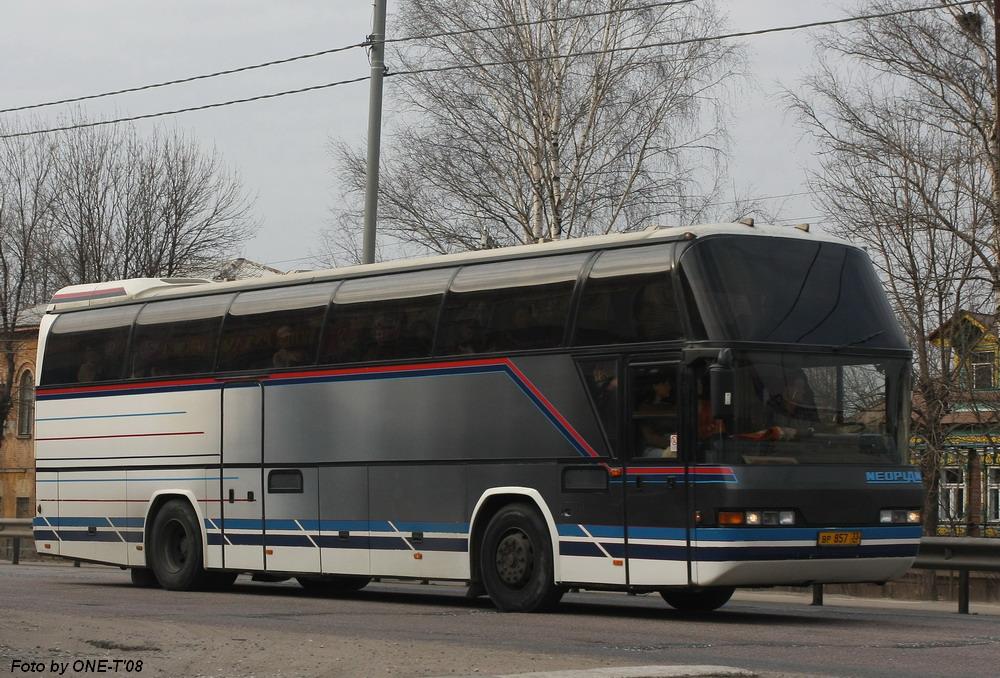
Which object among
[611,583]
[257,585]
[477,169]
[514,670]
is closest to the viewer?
[514,670]

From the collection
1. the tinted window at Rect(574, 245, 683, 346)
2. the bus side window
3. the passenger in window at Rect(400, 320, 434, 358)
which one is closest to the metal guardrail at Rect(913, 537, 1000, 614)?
the bus side window

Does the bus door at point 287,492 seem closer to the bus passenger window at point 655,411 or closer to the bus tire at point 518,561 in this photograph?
the bus tire at point 518,561

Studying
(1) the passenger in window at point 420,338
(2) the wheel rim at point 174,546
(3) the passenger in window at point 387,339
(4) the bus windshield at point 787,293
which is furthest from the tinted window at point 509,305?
(2) the wheel rim at point 174,546

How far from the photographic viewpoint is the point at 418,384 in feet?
56.0

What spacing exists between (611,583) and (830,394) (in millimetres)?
2497

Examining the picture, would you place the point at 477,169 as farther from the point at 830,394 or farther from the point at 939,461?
the point at 830,394

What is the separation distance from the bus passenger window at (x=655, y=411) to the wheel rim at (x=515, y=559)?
157cm

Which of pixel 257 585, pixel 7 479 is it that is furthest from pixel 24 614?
pixel 7 479

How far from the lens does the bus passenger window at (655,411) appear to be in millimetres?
14758

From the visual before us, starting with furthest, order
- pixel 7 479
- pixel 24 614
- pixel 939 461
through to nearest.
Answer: pixel 7 479 < pixel 939 461 < pixel 24 614

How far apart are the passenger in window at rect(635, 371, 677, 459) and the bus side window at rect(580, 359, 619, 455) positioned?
0.26 meters

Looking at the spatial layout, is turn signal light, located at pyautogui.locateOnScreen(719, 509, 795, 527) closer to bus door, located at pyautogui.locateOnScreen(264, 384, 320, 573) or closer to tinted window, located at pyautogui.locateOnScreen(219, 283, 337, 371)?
bus door, located at pyautogui.locateOnScreen(264, 384, 320, 573)

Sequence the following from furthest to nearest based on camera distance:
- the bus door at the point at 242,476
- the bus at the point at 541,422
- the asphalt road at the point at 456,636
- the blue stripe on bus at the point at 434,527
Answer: the bus door at the point at 242,476 → the blue stripe on bus at the point at 434,527 → the bus at the point at 541,422 → the asphalt road at the point at 456,636

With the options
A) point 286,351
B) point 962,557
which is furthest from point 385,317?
point 962,557
